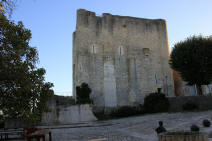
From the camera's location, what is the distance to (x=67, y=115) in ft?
69.7

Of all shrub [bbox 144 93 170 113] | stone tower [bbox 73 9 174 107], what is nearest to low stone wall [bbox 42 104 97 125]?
stone tower [bbox 73 9 174 107]

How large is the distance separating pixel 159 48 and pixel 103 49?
27.2ft

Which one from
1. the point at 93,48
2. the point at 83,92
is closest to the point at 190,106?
the point at 83,92

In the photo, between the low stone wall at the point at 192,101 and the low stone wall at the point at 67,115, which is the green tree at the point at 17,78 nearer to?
the low stone wall at the point at 67,115

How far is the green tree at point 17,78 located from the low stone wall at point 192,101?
16814 millimetres

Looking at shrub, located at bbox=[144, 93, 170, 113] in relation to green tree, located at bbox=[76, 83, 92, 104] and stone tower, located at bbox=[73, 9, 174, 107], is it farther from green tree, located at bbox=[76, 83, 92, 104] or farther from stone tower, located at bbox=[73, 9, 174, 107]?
green tree, located at bbox=[76, 83, 92, 104]

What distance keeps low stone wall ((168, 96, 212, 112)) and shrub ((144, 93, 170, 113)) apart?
66 centimetres

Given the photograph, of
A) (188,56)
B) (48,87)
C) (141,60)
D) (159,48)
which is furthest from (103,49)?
(48,87)

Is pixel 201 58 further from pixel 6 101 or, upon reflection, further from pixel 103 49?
pixel 6 101

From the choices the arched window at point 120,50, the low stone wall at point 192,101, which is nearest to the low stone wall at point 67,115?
the low stone wall at point 192,101

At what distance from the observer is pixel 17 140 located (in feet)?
35.3

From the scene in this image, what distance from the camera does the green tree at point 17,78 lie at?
352 inches

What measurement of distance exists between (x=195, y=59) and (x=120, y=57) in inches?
383

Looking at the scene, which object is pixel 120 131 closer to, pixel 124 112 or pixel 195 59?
pixel 124 112
